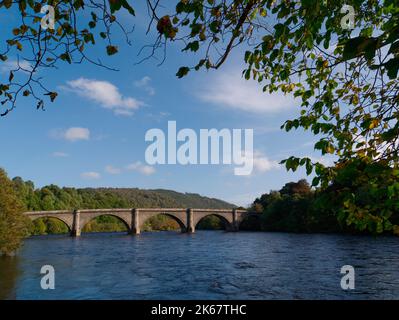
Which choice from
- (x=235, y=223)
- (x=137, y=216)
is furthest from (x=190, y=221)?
(x=137, y=216)

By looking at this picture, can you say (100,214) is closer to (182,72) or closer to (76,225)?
(76,225)

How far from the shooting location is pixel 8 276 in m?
30.7

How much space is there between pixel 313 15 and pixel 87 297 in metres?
22.7

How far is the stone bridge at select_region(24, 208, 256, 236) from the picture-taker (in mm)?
88875

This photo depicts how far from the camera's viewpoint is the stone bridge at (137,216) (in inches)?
3499

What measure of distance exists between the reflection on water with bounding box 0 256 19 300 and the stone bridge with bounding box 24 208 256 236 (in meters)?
41.9

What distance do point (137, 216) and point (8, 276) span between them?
69215 millimetres

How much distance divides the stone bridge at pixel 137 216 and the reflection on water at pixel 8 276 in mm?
41893

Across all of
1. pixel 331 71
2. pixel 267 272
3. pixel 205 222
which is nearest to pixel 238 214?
pixel 205 222

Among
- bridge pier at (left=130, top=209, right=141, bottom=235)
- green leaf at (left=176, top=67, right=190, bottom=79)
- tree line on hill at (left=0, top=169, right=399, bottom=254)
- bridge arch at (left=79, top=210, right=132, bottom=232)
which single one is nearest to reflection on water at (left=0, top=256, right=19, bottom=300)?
tree line on hill at (left=0, top=169, right=399, bottom=254)

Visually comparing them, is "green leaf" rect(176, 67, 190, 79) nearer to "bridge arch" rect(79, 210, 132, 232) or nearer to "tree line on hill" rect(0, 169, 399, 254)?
"tree line on hill" rect(0, 169, 399, 254)

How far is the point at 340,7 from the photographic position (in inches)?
207

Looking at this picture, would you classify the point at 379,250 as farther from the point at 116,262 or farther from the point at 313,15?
the point at 313,15

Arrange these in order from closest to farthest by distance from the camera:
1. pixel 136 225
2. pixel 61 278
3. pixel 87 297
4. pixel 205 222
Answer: pixel 87 297, pixel 61 278, pixel 136 225, pixel 205 222
